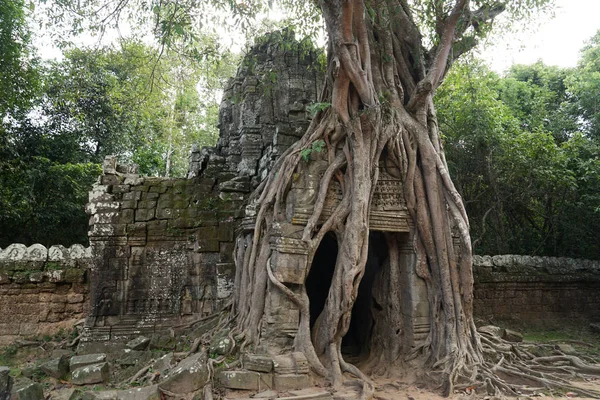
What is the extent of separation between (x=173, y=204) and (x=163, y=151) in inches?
403

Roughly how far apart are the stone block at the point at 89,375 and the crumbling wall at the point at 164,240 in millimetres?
934

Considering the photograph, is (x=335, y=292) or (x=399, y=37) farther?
(x=399, y=37)

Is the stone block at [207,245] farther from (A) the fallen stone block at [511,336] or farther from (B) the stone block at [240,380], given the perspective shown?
(A) the fallen stone block at [511,336]

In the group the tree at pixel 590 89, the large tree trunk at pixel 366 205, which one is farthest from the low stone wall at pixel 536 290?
the tree at pixel 590 89

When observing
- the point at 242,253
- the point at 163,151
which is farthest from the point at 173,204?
the point at 163,151

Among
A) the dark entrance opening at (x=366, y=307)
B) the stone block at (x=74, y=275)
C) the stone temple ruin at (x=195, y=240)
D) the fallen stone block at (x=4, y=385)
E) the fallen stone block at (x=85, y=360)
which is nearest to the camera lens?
the fallen stone block at (x=4, y=385)

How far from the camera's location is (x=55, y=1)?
5.33 m

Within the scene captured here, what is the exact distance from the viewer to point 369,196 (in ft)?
16.1

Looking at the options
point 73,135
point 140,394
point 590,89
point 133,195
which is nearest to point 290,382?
point 140,394

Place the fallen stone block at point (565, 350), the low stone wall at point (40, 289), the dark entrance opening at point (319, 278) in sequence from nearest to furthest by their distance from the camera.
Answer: the fallen stone block at point (565, 350)
the low stone wall at point (40, 289)
the dark entrance opening at point (319, 278)

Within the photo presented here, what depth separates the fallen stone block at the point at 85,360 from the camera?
4727 millimetres

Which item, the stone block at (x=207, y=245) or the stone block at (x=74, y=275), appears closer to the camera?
the stone block at (x=207, y=245)

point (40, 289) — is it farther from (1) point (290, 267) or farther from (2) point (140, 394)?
(1) point (290, 267)

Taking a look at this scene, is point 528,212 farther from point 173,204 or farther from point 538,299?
point 173,204
